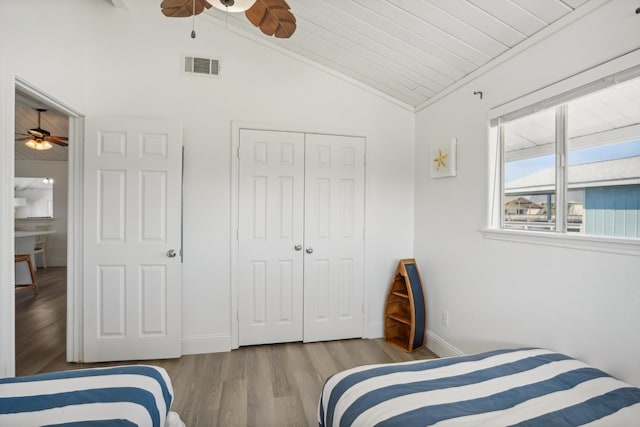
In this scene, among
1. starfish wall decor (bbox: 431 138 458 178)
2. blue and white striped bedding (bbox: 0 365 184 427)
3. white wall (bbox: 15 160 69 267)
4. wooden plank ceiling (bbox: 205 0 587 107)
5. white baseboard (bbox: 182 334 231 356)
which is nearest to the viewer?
blue and white striped bedding (bbox: 0 365 184 427)

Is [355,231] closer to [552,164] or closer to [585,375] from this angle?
[552,164]

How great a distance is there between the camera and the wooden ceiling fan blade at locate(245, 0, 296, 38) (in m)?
1.53

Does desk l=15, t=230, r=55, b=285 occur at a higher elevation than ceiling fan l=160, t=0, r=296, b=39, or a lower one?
lower

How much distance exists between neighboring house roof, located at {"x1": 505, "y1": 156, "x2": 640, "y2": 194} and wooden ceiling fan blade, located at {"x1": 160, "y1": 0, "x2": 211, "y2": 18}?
224 centimetres

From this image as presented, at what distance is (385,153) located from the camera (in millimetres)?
3146

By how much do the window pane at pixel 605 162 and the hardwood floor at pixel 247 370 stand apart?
70.1 inches

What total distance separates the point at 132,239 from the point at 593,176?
3239mm

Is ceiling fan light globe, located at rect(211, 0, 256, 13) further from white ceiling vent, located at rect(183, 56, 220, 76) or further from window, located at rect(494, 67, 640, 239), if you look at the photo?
window, located at rect(494, 67, 640, 239)

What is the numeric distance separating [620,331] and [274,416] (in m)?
1.92

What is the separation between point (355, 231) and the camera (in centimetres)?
307

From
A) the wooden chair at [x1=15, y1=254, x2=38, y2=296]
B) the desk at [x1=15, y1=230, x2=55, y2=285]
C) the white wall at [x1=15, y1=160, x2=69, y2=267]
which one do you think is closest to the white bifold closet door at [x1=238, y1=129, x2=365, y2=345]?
the wooden chair at [x1=15, y1=254, x2=38, y2=296]

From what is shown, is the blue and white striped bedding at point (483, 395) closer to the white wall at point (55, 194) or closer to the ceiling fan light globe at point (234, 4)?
the ceiling fan light globe at point (234, 4)

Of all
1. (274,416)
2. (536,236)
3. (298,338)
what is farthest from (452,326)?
(274,416)

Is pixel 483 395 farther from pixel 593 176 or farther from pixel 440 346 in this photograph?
pixel 440 346
